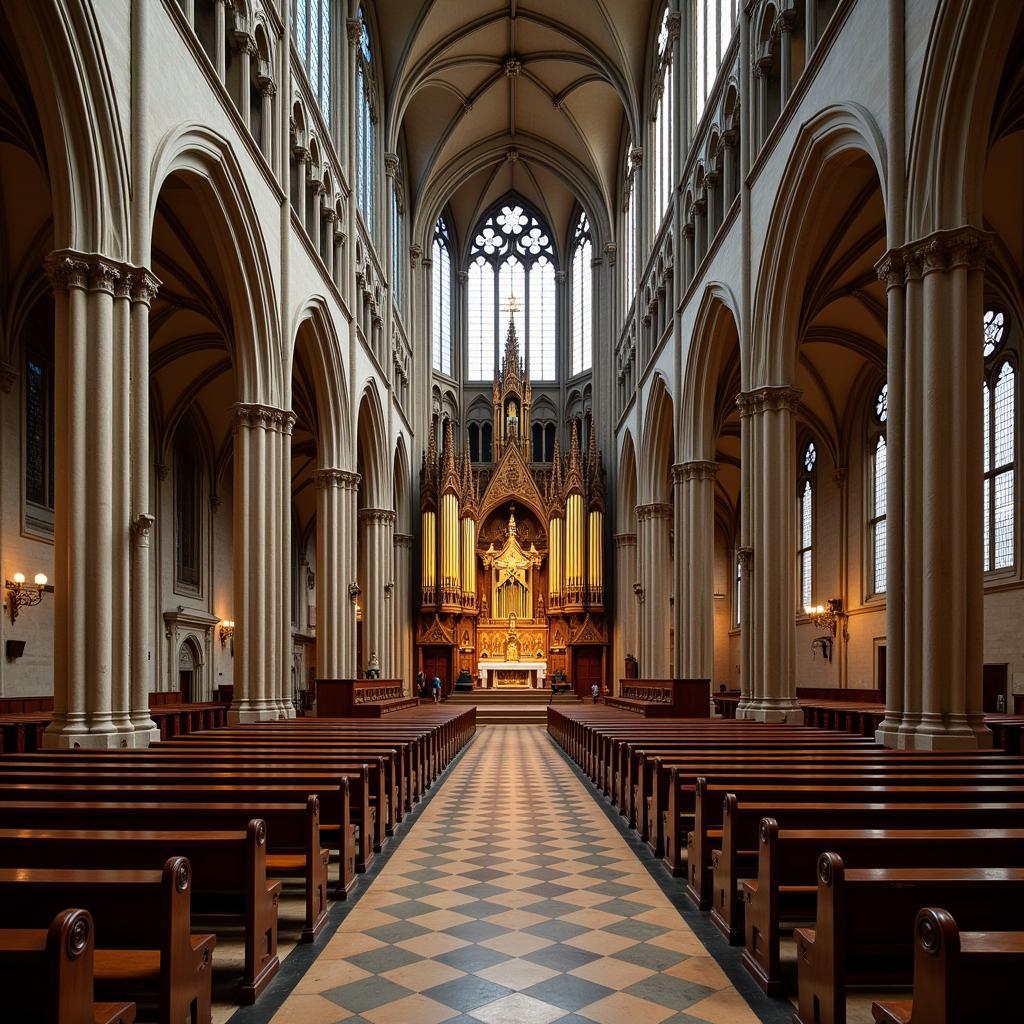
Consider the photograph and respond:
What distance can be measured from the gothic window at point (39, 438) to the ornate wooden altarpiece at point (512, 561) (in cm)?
1928

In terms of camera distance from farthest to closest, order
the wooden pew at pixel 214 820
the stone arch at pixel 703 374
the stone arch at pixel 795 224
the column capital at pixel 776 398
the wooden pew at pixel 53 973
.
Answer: the stone arch at pixel 703 374 < the column capital at pixel 776 398 < the stone arch at pixel 795 224 < the wooden pew at pixel 214 820 < the wooden pew at pixel 53 973

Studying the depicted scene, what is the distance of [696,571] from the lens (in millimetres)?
22609

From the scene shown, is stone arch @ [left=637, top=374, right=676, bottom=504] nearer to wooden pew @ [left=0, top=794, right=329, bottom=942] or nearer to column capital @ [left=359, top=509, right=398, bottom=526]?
column capital @ [left=359, top=509, right=398, bottom=526]

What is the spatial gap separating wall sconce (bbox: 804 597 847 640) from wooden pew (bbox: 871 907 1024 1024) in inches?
950

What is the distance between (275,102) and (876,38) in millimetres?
10325

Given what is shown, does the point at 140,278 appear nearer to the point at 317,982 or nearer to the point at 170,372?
the point at 317,982

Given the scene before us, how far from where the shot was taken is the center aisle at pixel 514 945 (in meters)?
4.70

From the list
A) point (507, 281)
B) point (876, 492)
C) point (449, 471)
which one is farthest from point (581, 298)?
point (876, 492)

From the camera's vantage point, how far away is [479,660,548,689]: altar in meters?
37.1

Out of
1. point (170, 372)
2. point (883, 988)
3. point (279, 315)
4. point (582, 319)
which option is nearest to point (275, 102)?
point (279, 315)

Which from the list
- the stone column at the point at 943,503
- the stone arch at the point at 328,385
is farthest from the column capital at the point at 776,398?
the stone arch at the point at 328,385

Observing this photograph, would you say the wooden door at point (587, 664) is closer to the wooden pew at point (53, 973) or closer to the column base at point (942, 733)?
the column base at point (942, 733)

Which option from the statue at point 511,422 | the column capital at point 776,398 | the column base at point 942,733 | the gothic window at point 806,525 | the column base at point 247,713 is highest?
the statue at point 511,422

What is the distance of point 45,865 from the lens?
4.56 meters
